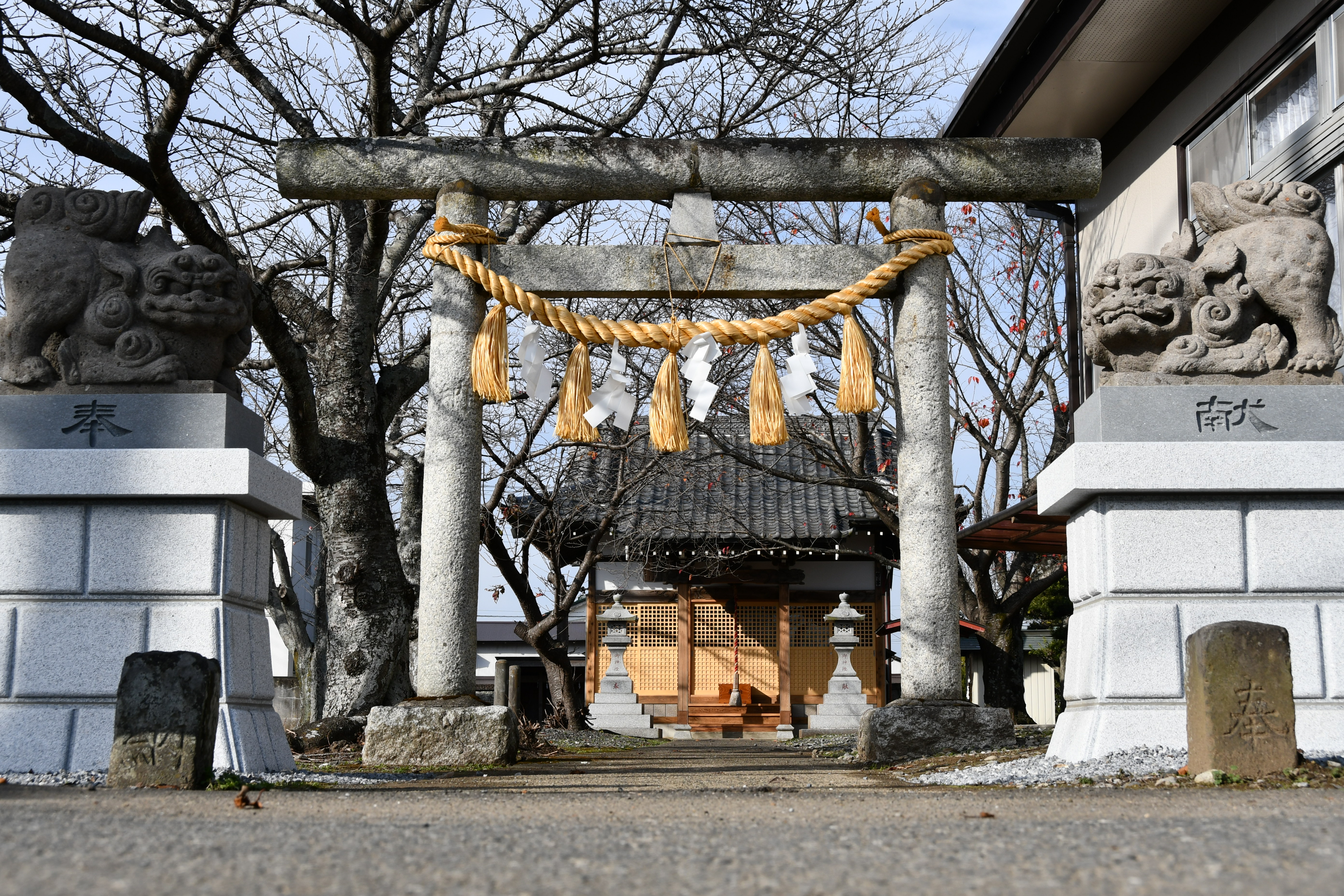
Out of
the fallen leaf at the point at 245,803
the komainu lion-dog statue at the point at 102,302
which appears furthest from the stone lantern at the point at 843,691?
the fallen leaf at the point at 245,803

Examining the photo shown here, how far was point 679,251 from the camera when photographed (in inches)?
313

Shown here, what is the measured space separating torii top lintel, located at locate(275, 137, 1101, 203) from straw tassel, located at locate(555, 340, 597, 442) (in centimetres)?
126

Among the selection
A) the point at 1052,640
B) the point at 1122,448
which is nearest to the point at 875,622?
the point at 1052,640

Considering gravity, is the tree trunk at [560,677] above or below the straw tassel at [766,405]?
below

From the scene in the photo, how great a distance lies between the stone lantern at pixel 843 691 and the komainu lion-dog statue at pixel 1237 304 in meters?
12.7

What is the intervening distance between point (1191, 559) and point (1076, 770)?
116 centimetres

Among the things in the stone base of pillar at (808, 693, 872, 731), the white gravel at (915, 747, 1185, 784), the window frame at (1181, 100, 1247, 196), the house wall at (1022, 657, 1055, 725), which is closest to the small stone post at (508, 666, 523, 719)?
the stone base of pillar at (808, 693, 872, 731)

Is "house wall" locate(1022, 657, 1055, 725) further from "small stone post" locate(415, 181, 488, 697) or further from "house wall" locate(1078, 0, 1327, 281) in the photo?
"small stone post" locate(415, 181, 488, 697)

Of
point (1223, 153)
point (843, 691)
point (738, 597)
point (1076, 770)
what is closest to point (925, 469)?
point (1076, 770)

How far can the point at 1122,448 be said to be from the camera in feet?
18.6

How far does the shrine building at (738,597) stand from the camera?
62.3ft

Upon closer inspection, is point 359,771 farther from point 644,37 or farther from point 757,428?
point 644,37

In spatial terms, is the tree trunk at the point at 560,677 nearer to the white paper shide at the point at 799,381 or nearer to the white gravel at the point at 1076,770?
the white paper shide at the point at 799,381

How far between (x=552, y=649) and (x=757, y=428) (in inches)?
413
